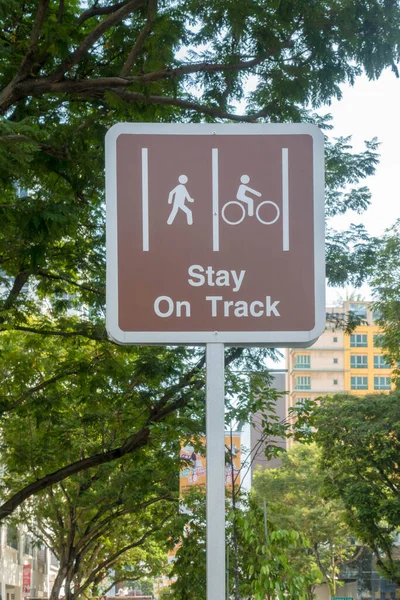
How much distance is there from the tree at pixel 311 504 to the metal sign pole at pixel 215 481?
39.5m

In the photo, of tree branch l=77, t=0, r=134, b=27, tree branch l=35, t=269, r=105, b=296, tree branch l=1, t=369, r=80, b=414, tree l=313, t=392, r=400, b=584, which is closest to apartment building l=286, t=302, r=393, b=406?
tree l=313, t=392, r=400, b=584

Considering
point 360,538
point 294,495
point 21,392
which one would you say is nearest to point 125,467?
point 21,392

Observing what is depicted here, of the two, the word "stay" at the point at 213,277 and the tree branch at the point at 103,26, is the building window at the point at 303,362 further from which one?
the word "stay" at the point at 213,277

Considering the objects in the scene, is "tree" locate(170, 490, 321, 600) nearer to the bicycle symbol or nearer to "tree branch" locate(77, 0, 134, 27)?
the bicycle symbol

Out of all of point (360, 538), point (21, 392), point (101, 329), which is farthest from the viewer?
point (360, 538)

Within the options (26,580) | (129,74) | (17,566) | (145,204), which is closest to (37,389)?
(129,74)

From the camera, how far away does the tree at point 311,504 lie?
4447 cm

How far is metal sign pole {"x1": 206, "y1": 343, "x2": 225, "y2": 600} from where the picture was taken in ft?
10.3

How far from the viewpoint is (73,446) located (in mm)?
18969

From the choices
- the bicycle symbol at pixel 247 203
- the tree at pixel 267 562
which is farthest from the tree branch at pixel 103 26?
the bicycle symbol at pixel 247 203

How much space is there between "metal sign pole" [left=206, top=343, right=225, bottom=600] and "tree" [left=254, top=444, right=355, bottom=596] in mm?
39465

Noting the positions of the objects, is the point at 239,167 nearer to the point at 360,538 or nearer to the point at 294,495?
the point at 360,538

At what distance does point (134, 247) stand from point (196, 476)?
1515 centimetres

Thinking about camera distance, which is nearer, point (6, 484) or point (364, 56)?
point (364, 56)
